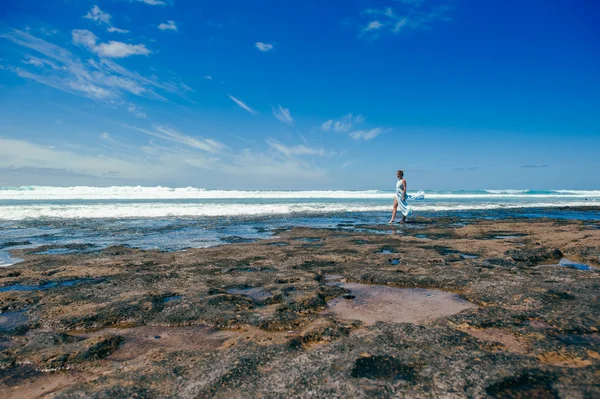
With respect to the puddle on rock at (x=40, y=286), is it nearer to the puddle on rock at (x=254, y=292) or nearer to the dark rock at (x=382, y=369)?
the puddle on rock at (x=254, y=292)

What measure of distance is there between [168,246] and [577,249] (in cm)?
959

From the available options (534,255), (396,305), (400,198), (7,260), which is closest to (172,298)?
(396,305)

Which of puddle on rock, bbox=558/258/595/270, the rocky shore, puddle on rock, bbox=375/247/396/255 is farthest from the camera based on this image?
puddle on rock, bbox=375/247/396/255

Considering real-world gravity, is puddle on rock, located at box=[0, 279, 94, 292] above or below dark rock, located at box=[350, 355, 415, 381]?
below

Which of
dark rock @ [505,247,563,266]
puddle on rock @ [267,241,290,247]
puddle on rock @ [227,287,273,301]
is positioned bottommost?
puddle on rock @ [227,287,273,301]

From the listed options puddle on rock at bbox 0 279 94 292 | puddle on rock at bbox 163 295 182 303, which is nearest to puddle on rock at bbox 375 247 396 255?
puddle on rock at bbox 163 295 182 303

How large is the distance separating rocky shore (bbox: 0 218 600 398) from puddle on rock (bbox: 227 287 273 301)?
0.09ft

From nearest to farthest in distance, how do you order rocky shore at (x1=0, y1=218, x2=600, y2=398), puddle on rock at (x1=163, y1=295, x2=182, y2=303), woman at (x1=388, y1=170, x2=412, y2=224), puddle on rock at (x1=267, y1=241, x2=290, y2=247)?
rocky shore at (x1=0, y1=218, x2=600, y2=398) → puddle on rock at (x1=163, y1=295, x2=182, y2=303) → puddle on rock at (x1=267, y1=241, x2=290, y2=247) → woman at (x1=388, y1=170, x2=412, y2=224)

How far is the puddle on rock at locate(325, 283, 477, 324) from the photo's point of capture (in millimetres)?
3609

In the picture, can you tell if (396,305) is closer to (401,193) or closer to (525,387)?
(525,387)

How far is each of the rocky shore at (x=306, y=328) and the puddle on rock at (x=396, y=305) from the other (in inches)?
0.9

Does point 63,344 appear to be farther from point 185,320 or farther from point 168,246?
point 168,246

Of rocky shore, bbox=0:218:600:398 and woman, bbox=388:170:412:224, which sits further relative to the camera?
woman, bbox=388:170:412:224

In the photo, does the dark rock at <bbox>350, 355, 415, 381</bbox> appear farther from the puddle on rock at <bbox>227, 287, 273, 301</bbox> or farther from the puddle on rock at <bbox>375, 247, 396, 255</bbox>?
the puddle on rock at <bbox>375, 247, 396, 255</bbox>
